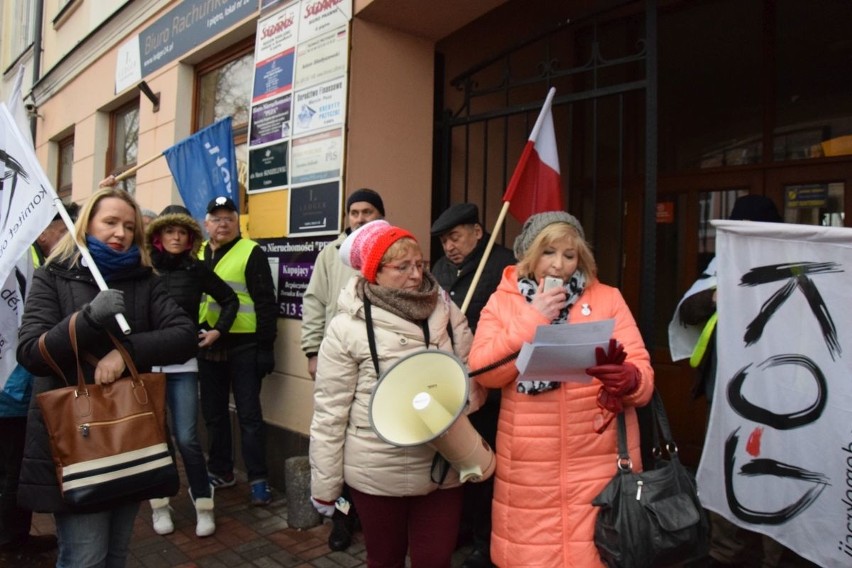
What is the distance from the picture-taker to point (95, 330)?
215 centimetres

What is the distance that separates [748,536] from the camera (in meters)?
3.30

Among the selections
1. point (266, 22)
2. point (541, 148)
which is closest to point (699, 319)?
point (541, 148)

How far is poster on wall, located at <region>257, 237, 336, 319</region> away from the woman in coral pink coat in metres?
2.28

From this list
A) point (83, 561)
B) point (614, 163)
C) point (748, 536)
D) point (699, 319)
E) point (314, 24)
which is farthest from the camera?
point (614, 163)

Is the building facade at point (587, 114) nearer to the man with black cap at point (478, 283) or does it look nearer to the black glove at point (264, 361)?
the black glove at point (264, 361)

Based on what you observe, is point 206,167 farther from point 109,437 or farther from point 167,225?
point 109,437

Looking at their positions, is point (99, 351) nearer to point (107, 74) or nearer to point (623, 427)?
point (623, 427)

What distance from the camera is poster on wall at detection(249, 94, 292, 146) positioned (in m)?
4.80

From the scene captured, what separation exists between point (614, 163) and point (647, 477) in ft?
12.9

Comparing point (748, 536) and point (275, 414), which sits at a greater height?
point (275, 414)

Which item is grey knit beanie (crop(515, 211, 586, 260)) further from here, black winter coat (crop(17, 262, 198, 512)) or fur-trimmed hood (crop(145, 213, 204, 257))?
fur-trimmed hood (crop(145, 213, 204, 257))

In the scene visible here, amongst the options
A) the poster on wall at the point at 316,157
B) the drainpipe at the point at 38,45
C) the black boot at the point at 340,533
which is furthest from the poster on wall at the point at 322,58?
the drainpipe at the point at 38,45

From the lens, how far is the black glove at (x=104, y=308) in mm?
2109

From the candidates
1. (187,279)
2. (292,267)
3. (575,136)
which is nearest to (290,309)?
(292,267)
